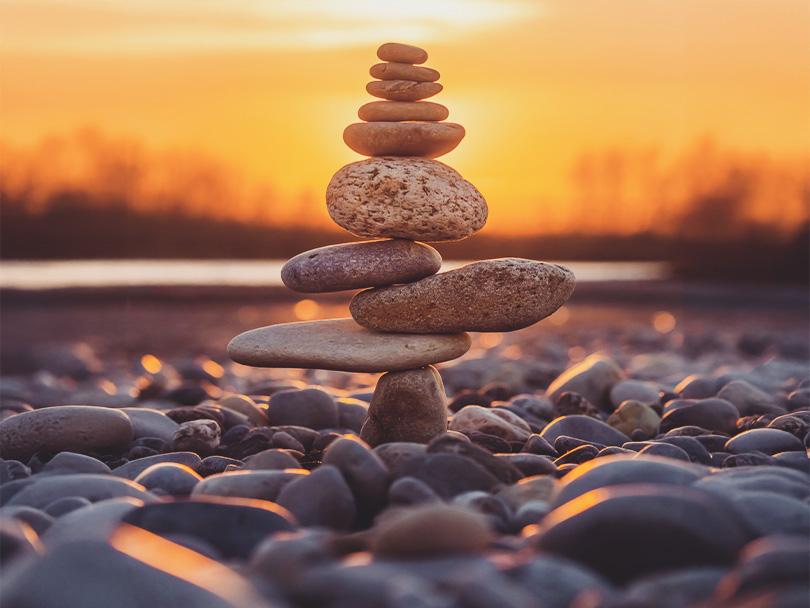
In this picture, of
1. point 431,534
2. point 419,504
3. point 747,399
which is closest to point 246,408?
point 419,504

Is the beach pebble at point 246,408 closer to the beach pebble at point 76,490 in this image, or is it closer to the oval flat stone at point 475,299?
the oval flat stone at point 475,299

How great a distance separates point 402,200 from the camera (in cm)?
509

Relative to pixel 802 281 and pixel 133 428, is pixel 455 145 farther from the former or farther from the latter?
pixel 802 281

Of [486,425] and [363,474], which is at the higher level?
[363,474]

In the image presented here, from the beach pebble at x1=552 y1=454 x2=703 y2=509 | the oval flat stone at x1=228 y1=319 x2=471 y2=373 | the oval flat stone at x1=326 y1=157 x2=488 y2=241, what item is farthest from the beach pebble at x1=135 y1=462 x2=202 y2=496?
the oval flat stone at x1=326 y1=157 x2=488 y2=241

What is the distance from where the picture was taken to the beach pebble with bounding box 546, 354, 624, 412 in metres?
7.35

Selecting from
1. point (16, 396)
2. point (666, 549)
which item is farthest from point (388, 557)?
point (16, 396)

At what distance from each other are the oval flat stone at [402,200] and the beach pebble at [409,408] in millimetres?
966

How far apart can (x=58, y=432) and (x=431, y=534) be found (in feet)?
11.5

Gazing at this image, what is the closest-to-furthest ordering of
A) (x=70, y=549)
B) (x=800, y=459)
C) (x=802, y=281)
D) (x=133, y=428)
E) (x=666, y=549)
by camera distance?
(x=70, y=549)
(x=666, y=549)
(x=800, y=459)
(x=133, y=428)
(x=802, y=281)

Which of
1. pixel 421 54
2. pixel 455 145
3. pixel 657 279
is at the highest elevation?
pixel 421 54

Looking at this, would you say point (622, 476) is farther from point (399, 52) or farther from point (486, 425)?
point (399, 52)

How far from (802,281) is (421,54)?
24.8 meters

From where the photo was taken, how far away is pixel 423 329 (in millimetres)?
5246
